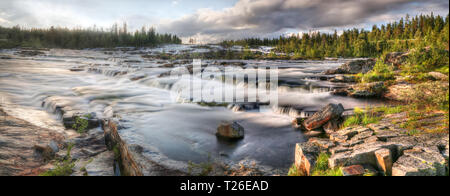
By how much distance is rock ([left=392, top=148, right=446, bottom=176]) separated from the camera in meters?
3.08

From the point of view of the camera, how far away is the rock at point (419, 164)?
10.1 feet

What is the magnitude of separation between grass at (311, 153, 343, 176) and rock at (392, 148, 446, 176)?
2.48 ft

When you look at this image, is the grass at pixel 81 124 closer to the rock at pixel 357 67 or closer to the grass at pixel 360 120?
the grass at pixel 360 120

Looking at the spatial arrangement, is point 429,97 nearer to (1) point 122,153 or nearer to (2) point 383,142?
(2) point 383,142

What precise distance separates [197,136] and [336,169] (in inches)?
164

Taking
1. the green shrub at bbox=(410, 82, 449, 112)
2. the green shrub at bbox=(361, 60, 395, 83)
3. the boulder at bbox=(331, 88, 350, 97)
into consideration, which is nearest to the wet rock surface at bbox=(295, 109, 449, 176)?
the green shrub at bbox=(410, 82, 449, 112)

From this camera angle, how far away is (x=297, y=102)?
11.0 metres

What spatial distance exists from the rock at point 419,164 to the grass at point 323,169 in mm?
756

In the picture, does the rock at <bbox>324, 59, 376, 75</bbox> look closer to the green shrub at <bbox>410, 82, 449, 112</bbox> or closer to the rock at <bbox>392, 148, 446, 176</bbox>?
the green shrub at <bbox>410, 82, 449, 112</bbox>

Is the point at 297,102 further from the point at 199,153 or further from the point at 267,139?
the point at 199,153

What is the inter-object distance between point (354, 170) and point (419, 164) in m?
0.83

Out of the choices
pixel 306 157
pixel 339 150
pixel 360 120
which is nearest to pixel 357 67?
pixel 360 120

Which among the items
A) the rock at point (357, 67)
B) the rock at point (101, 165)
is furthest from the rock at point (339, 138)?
the rock at point (357, 67)
